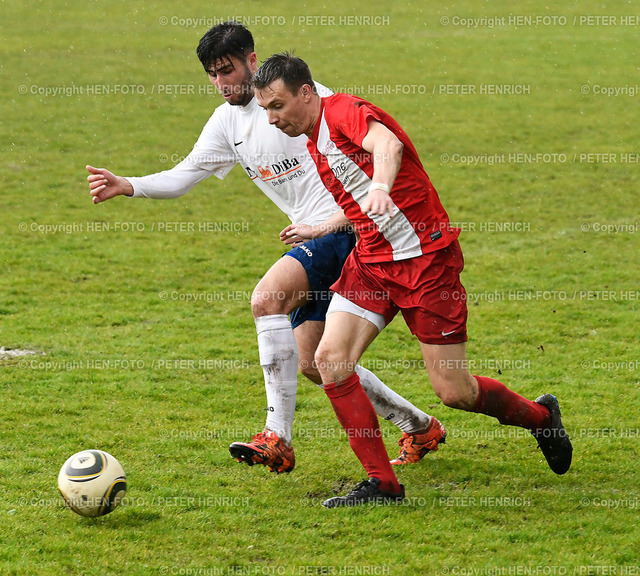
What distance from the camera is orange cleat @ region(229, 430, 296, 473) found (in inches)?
206

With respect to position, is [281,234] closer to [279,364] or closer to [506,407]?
[279,364]

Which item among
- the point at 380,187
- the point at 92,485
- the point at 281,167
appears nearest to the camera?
the point at 380,187

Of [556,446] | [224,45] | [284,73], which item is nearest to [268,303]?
[284,73]

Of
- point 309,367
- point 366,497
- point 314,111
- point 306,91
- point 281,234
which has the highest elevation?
point 306,91

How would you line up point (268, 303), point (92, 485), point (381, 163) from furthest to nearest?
point (268, 303) → point (92, 485) → point (381, 163)

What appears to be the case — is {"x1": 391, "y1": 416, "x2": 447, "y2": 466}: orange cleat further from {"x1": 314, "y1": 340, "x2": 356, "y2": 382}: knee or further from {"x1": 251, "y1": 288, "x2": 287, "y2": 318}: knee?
{"x1": 251, "y1": 288, "x2": 287, "y2": 318}: knee

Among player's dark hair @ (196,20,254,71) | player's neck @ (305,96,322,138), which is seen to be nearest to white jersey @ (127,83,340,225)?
player's dark hair @ (196,20,254,71)

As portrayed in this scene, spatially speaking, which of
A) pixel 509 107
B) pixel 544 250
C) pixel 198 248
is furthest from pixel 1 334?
pixel 509 107

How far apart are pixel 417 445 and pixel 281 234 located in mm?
1694

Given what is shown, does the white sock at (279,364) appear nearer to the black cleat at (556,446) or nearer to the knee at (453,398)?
the knee at (453,398)

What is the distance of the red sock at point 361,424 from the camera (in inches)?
203

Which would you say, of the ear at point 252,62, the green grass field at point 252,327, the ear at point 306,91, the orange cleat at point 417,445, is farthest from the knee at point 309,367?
the ear at point 252,62

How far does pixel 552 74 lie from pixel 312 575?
62.1 feet

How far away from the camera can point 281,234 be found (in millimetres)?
5750
